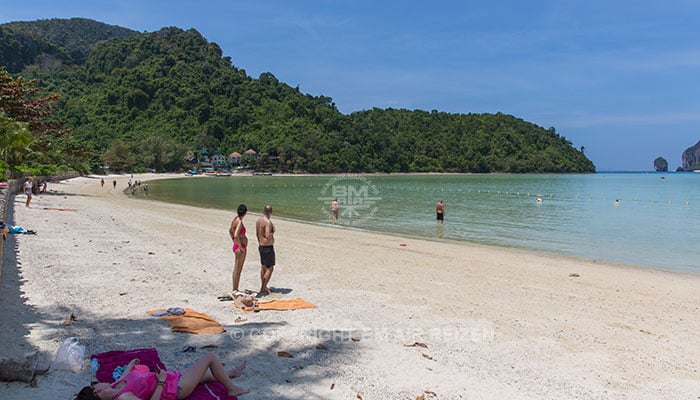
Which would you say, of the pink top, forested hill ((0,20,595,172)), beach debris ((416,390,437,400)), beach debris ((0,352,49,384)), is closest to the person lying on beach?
the pink top

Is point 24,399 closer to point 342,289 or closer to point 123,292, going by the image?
point 123,292

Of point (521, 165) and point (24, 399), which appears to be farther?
point (521, 165)

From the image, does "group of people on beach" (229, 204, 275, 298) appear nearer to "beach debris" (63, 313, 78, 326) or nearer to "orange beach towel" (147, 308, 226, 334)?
"orange beach towel" (147, 308, 226, 334)

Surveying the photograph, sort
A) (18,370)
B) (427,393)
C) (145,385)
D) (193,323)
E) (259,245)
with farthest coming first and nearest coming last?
(259,245), (193,323), (427,393), (18,370), (145,385)

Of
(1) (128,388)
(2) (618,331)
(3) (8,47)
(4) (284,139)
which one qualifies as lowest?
(2) (618,331)

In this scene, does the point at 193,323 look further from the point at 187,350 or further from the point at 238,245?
the point at 238,245

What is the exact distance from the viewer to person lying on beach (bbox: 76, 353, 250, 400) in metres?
4.02

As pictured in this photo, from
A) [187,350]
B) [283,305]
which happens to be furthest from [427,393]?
[283,305]

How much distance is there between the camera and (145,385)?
13.5ft

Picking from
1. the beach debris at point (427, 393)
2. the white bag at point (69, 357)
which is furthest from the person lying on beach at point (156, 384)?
the beach debris at point (427, 393)

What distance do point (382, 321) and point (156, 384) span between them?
A: 12.2ft

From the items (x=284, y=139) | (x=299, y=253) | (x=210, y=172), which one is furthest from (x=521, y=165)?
(x=299, y=253)

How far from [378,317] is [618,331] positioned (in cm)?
356

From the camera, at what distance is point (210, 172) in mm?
132250
